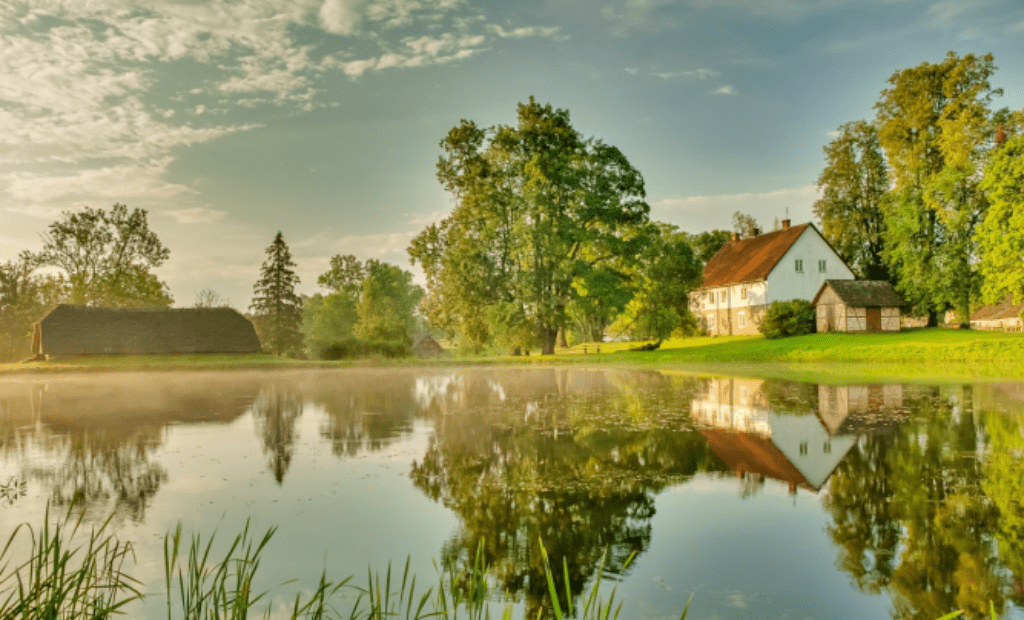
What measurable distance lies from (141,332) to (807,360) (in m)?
49.5

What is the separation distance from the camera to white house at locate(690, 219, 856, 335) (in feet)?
193

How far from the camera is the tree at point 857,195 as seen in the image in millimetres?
57781

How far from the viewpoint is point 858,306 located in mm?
50469

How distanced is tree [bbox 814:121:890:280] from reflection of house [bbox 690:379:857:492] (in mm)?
45336

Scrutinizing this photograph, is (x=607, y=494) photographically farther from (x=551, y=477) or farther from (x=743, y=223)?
(x=743, y=223)

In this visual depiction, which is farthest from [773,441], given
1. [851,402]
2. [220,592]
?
[220,592]

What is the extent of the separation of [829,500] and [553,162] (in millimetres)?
40005

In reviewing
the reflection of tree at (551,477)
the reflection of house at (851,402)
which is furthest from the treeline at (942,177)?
the reflection of tree at (551,477)

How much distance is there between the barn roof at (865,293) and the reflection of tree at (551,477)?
120 feet

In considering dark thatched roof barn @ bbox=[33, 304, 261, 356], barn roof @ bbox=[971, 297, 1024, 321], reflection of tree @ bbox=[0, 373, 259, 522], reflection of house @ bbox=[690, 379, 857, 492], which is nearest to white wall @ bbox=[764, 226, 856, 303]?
barn roof @ bbox=[971, 297, 1024, 321]

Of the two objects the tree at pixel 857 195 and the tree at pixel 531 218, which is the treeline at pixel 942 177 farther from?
the tree at pixel 531 218

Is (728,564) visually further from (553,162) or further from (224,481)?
(553,162)

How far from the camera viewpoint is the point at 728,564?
648cm

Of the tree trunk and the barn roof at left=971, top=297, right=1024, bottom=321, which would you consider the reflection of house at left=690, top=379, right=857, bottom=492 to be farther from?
the barn roof at left=971, top=297, right=1024, bottom=321
